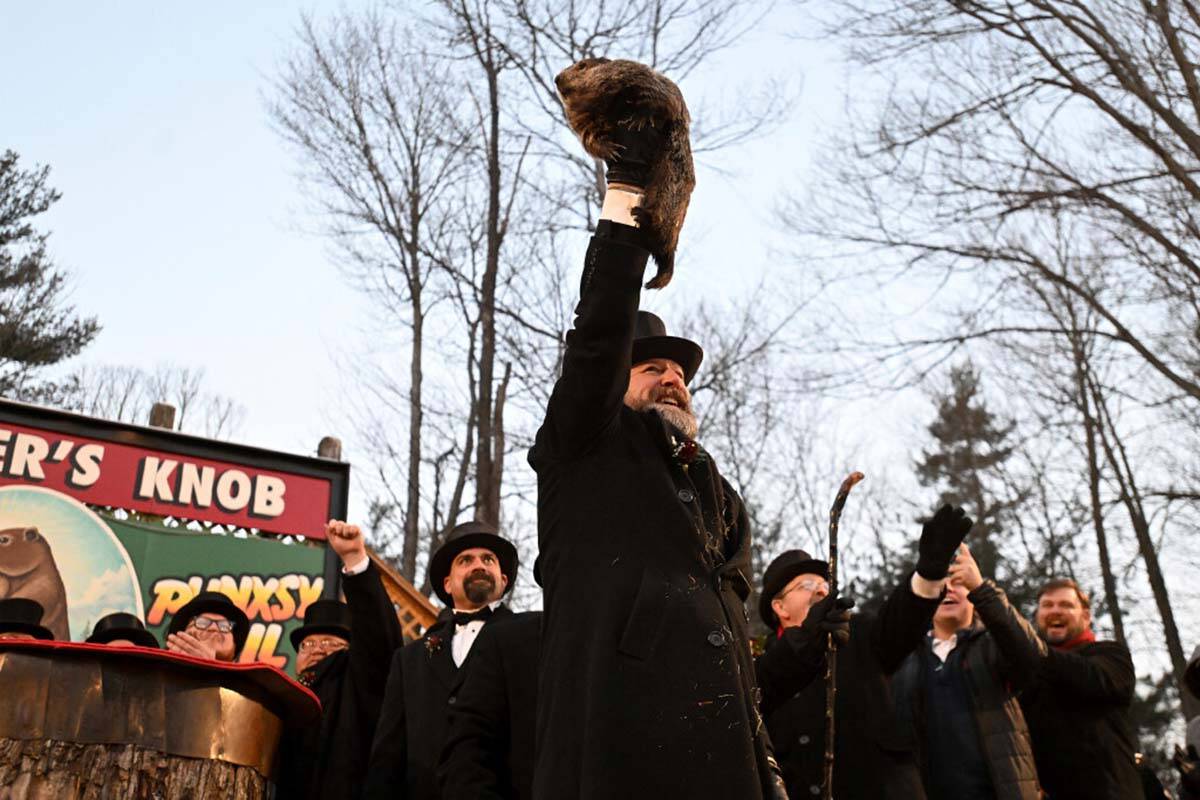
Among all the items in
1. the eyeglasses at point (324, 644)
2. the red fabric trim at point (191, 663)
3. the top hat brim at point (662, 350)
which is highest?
the top hat brim at point (662, 350)

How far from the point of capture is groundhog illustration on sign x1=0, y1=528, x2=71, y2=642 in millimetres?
8312

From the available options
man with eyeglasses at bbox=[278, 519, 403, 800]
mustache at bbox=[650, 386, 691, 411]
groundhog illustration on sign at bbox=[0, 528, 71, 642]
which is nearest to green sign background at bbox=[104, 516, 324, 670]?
groundhog illustration on sign at bbox=[0, 528, 71, 642]

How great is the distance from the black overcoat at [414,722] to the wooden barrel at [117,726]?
1214 mm

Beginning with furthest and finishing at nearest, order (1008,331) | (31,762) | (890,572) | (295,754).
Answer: (890,572), (1008,331), (295,754), (31,762)

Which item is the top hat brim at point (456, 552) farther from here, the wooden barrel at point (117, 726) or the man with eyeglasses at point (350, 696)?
the wooden barrel at point (117, 726)

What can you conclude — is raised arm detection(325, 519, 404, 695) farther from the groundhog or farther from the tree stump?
the groundhog

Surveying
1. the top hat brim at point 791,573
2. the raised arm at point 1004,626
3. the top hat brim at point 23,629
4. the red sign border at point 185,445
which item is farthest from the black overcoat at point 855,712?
the red sign border at point 185,445

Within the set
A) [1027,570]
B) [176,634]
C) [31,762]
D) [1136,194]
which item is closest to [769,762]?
[31,762]

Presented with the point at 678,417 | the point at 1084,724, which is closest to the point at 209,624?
the point at 678,417

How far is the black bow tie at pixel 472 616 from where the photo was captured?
5.57 metres

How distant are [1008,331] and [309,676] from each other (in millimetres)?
9692

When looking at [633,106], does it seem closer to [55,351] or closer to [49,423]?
[49,423]

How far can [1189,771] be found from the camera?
20.3 feet

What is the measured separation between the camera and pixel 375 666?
5789 mm
